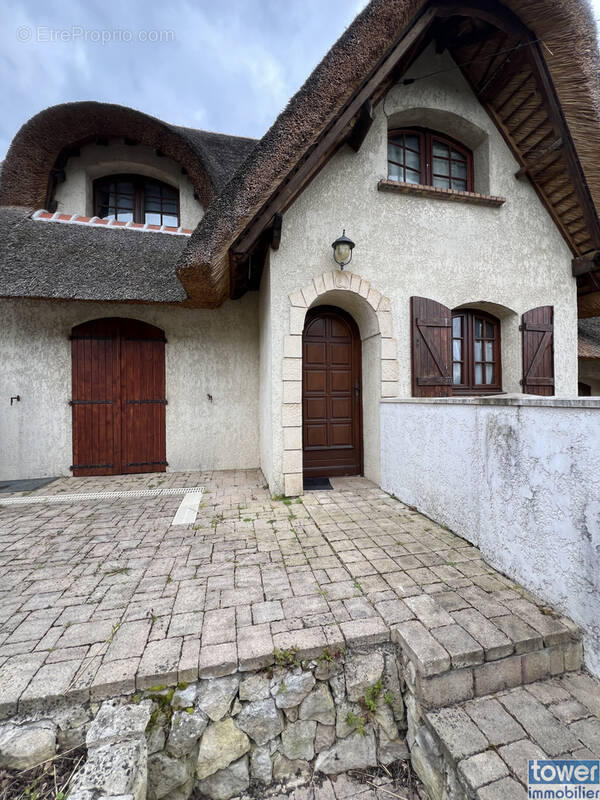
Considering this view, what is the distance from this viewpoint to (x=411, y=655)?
159cm

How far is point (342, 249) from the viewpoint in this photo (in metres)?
3.78

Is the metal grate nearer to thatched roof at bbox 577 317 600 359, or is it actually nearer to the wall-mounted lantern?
the wall-mounted lantern

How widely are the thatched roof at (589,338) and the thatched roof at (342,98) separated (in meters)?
3.96

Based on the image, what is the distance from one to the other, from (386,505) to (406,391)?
1.58m

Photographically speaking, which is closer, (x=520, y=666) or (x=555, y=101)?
(x=520, y=666)

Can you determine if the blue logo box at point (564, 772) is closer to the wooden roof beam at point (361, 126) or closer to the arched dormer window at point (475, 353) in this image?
the arched dormer window at point (475, 353)

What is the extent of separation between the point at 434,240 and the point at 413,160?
1494 mm

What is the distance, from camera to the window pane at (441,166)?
4836 millimetres

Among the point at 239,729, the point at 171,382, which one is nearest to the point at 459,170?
the point at 171,382

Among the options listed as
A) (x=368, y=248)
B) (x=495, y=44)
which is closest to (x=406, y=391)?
(x=368, y=248)

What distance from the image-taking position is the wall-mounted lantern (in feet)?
12.3

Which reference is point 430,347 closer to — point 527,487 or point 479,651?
point 527,487

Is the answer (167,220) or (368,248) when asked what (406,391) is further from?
(167,220)

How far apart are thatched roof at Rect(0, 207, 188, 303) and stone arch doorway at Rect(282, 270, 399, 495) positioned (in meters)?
2.01
